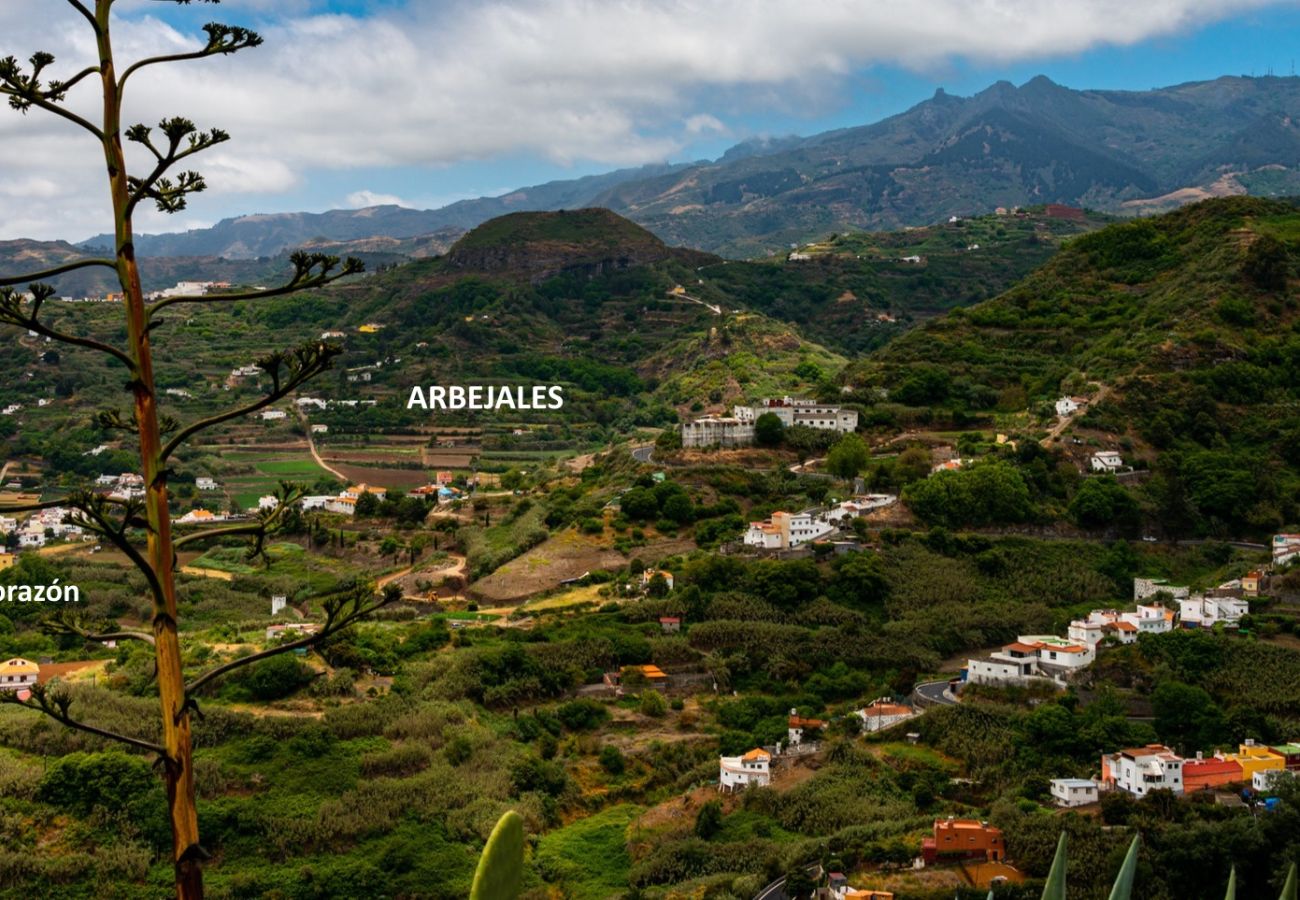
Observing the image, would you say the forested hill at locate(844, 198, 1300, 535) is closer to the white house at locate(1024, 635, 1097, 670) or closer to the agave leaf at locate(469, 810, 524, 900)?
the white house at locate(1024, 635, 1097, 670)

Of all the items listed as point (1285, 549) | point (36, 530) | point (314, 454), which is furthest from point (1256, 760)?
point (314, 454)

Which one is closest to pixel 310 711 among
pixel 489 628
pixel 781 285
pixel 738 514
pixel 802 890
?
pixel 489 628

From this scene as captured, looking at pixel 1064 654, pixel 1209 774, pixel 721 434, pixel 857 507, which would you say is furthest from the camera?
pixel 721 434

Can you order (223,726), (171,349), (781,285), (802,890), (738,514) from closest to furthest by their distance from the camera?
(802,890) < (223,726) < (738,514) < (171,349) < (781,285)

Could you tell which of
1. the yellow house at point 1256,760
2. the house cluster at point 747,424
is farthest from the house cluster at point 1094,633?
the house cluster at point 747,424

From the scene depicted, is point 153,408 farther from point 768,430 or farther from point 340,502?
point 340,502

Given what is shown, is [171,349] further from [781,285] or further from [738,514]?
[738,514]
